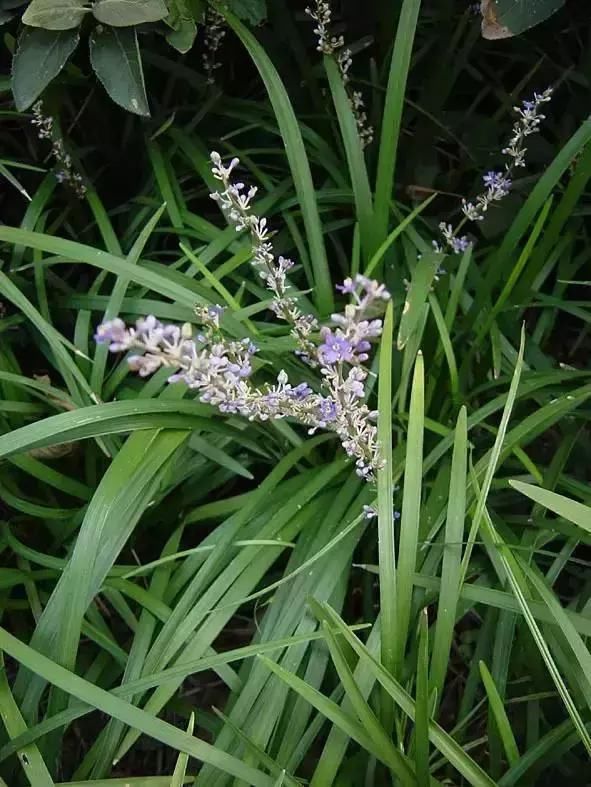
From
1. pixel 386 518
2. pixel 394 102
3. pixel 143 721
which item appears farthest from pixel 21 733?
pixel 394 102

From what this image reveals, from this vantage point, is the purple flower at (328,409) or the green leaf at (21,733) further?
the green leaf at (21,733)

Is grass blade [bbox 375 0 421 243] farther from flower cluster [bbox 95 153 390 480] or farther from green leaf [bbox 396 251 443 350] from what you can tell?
flower cluster [bbox 95 153 390 480]

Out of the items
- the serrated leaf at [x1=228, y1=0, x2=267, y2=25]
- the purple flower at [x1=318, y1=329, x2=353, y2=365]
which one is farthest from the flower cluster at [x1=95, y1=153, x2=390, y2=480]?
the serrated leaf at [x1=228, y1=0, x2=267, y2=25]

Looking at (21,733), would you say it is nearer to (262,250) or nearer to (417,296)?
(262,250)

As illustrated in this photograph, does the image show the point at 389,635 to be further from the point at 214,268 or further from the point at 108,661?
the point at 214,268

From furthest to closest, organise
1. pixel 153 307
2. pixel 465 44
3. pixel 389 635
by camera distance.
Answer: pixel 465 44, pixel 153 307, pixel 389 635

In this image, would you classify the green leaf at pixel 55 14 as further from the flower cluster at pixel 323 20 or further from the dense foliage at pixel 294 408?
the flower cluster at pixel 323 20

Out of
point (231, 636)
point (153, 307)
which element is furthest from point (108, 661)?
point (153, 307)

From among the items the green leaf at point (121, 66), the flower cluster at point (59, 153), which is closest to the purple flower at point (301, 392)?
the green leaf at point (121, 66)
